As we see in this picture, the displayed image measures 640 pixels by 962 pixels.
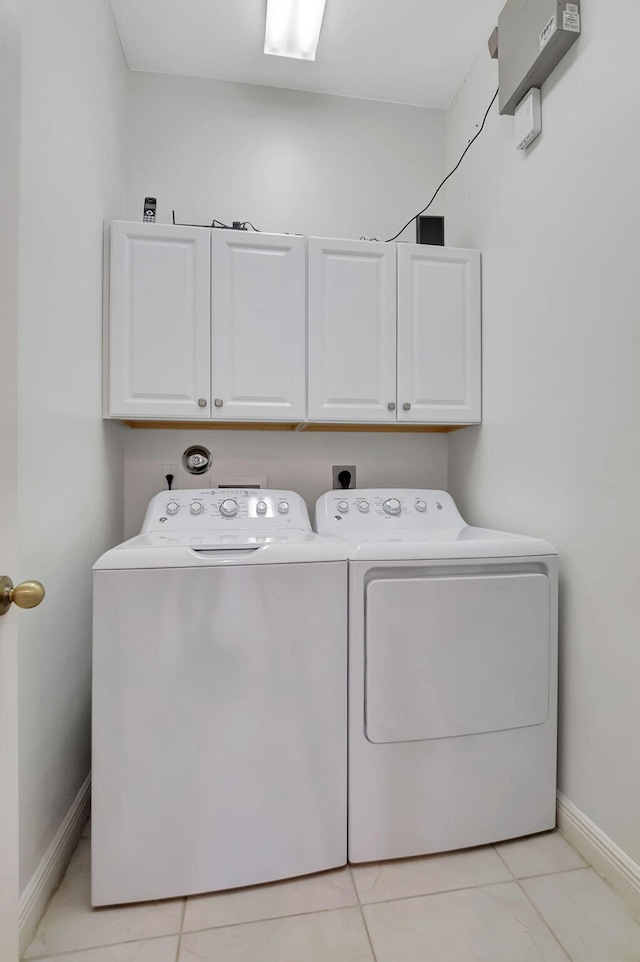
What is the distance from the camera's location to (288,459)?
220 cm

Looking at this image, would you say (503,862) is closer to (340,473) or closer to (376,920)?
(376,920)

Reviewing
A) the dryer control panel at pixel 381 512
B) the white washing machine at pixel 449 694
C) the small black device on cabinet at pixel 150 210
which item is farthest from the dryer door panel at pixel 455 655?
the small black device on cabinet at pixel 150 210

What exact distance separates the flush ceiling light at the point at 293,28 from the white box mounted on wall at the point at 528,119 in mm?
811

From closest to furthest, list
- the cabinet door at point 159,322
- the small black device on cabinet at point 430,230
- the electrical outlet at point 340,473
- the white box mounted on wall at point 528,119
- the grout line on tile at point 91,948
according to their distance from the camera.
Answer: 1. the grout line on tile at point 91,948
2. the white box mounted on wall at point 528,119
3. the cabinet door at point 159,322
4. the small black device on cabinet at point 430,230
5. the electrical outlet at point 340,473

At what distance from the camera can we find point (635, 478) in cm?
126

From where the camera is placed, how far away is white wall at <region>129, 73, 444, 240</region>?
2141 millimetres

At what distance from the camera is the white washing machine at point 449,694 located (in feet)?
4.44

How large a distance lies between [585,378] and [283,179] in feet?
5.32

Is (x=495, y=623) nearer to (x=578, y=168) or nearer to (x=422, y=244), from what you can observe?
(x=578, y=168)


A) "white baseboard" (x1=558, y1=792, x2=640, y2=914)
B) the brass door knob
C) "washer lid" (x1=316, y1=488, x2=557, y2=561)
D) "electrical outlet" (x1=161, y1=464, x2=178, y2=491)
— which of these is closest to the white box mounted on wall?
"washer lid" (x1=316, y1=488, x2=557, y2=561)

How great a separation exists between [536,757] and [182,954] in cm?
104

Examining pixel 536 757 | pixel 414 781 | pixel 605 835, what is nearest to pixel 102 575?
pixel 414 781

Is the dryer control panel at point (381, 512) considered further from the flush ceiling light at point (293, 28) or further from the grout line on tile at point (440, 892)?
the flush ceiling light at point (293, 28)

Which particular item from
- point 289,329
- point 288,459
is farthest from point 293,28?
point 288,459
